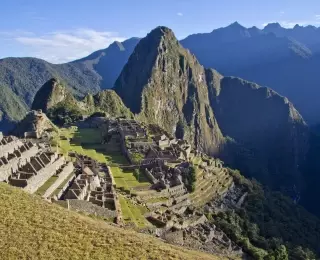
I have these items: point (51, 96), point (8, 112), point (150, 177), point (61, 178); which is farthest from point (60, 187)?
point (8, 112)

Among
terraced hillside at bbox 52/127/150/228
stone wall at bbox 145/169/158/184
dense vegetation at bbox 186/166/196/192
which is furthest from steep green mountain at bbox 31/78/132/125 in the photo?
stone wall at bbox 145/169/158/184

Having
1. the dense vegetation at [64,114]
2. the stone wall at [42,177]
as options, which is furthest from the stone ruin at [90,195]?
the dense vegetation at [64,114]

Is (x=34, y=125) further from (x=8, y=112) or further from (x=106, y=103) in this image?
(x=8, y=112)

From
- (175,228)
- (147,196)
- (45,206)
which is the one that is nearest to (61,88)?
(147,196)

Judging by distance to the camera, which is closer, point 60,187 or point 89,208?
point 89,208

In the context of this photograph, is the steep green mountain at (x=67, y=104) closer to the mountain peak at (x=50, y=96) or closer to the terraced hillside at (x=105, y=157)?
the mountain peak at (x=50, y=96)

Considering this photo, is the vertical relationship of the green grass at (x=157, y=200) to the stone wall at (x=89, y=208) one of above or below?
below

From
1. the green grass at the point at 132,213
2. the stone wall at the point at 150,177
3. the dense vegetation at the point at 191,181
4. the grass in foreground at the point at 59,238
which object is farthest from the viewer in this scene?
the dense vegetation at the point at 191,181
